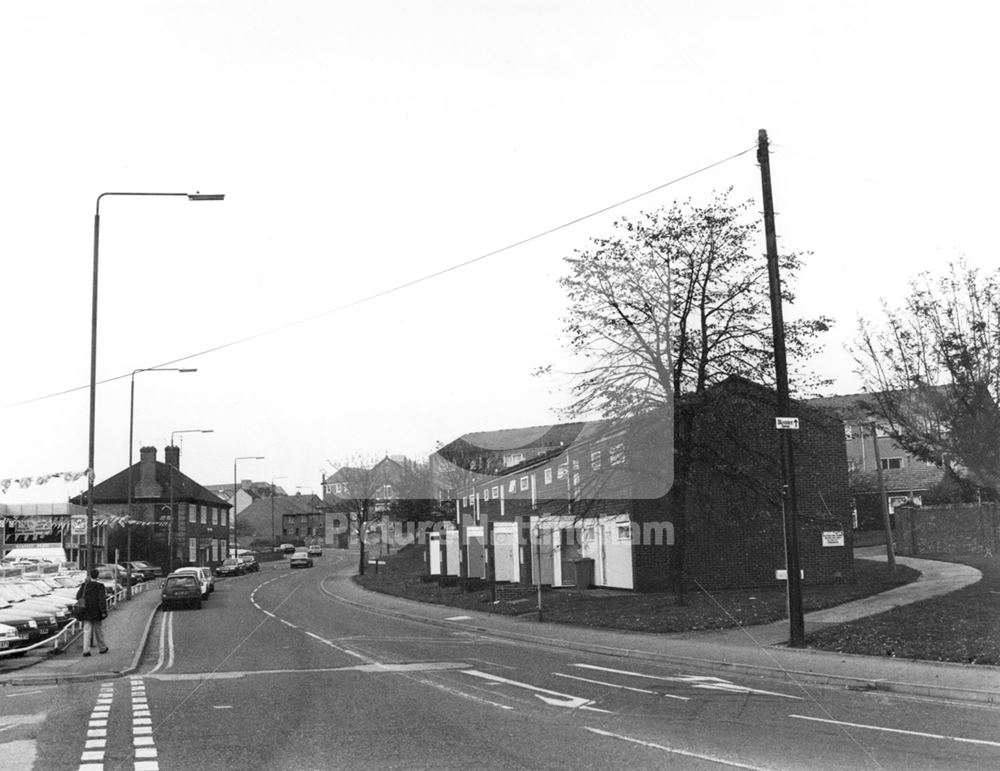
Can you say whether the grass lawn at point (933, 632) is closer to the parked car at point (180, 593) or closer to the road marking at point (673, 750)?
the road marking at point (673, 750)

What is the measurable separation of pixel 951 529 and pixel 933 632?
2047cm

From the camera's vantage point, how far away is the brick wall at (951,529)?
111ft

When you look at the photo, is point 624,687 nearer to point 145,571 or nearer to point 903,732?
point 903,732

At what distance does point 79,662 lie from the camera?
18.6m

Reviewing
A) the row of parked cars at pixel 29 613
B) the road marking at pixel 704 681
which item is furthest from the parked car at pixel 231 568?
the road marking at pixel 704 681

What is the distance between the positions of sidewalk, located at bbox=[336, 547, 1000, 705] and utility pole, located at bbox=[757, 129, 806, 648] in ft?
2.31

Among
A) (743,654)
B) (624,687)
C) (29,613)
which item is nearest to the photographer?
(624,687)

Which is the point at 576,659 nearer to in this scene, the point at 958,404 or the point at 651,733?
the point at 651,733

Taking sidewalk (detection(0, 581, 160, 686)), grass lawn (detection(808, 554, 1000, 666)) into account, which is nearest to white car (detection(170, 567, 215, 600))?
sidewalk (detection(0, 581, 160, 686))

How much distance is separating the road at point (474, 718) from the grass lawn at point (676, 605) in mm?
5042

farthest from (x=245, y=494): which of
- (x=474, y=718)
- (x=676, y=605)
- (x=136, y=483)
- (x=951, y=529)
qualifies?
(x=474, y=718)

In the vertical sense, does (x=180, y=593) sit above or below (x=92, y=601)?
below

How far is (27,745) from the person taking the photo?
32.2 feet

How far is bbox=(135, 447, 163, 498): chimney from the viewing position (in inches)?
3100
